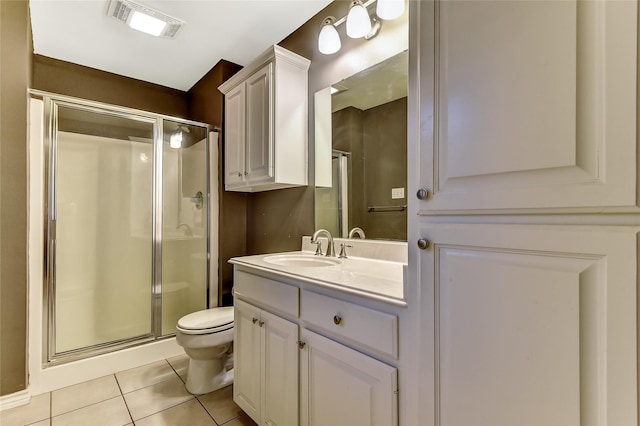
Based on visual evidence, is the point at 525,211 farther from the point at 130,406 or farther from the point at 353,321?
the point at 130,406

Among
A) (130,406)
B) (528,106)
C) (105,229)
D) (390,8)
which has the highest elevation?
(390,8)

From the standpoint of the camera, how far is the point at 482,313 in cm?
70

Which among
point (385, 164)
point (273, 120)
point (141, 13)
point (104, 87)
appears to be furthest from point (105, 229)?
point (385, 164)

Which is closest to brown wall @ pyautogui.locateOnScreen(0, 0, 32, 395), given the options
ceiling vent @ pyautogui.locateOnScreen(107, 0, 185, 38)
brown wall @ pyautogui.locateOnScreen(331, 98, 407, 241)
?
ceiling vent @ pyautogui.locateOnScreen(107, 0, 185, 38)

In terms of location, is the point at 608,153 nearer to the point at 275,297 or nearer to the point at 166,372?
the point at 275,297

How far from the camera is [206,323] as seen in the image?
1.93m

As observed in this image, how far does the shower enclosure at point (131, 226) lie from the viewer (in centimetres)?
250

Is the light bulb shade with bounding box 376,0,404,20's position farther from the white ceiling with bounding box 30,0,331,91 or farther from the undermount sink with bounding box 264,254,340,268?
the undermount sink with bounding box 264,254,340,268

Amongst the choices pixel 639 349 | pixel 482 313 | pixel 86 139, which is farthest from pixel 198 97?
pixel 639 349

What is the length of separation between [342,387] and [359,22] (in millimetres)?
1711

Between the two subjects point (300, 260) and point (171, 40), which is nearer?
point (300, 260)

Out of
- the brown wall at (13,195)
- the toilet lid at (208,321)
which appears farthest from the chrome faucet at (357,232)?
the brown wall at (13,195)

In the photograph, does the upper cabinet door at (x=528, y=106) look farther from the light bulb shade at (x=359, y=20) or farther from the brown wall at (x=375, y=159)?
the light bulb shade at (x=359, y=20)

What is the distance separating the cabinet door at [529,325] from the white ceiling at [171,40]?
6.35 ft
